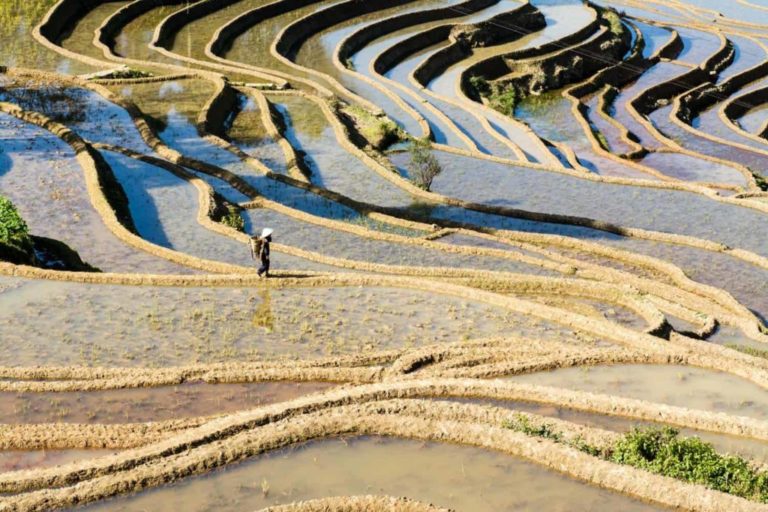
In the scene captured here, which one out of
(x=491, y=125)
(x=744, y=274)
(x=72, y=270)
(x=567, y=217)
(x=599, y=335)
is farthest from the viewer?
(x=491, y=125)

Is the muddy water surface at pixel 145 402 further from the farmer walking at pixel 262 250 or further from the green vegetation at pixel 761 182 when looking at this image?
the green vegetation at pixel 761 182

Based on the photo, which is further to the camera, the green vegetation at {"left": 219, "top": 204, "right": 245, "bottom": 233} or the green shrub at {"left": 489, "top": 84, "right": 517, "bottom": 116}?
the green shrub at {"left": 489, "top": 84, "right": 517, "bottom": 116}

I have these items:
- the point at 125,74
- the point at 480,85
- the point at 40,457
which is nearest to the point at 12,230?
the point at 40,457

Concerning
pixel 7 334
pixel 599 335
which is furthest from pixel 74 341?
pixel 599 335

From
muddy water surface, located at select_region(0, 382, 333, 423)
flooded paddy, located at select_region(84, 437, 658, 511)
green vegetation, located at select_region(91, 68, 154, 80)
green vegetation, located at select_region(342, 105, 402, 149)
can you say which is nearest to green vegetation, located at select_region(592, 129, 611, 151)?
green vegetation, located at select_region(342, 105, 402, 149)

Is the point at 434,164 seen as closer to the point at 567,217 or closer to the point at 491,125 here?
the point at 567,217

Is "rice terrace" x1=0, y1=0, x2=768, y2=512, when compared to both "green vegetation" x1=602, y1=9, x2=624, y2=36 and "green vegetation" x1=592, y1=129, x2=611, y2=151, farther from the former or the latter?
"green vegetation" x1=602, y1=9, x2=624, y2=36
